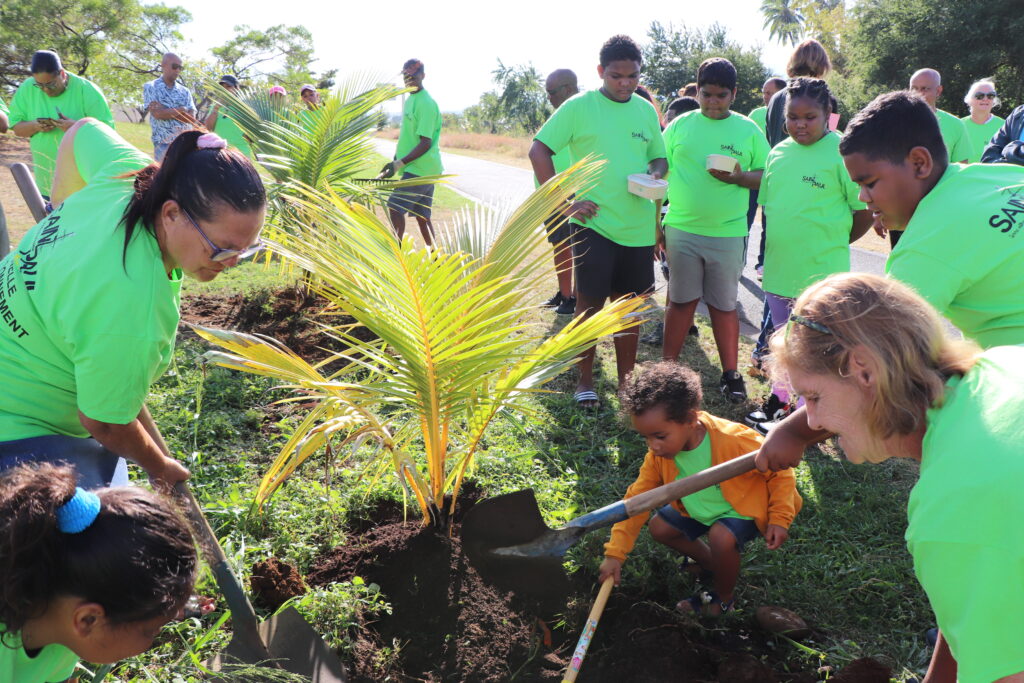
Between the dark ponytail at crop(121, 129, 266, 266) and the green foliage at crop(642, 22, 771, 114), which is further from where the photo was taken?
the green foliage at crop(642, 22, 771, 114)

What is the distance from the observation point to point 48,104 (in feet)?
18.4

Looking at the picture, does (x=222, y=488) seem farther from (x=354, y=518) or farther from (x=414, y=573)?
(x=414, y=573)

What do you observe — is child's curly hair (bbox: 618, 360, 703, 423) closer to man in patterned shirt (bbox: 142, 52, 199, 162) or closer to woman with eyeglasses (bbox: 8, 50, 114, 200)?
woman with eyeglasses (bbox: 8, 50, 114, 200)

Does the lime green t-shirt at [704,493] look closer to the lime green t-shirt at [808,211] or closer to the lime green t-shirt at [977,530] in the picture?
the lime green t-shirt at [977,530]

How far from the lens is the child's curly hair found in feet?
8.67

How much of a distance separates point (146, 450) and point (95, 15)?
30732 mm

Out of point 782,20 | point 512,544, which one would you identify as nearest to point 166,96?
point 512,544

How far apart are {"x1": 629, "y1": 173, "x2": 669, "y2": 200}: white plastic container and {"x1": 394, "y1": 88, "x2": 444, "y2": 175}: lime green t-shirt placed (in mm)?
3348

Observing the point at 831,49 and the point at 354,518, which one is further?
the point at 831,49

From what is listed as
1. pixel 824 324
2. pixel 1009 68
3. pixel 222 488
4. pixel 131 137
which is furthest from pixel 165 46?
pixel 824 324

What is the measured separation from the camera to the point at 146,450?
2119 mm

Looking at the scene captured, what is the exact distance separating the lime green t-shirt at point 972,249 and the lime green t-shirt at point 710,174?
239 cm

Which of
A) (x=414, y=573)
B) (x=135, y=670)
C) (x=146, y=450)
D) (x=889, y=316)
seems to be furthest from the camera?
(x=414, y=573)

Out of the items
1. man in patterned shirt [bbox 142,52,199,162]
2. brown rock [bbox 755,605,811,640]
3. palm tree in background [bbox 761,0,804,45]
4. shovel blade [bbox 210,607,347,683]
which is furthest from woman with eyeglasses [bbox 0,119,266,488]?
palm tree in background [bbox 761,0,804,45]
